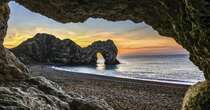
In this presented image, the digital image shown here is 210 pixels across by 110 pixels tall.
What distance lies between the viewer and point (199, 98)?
12.8 metres

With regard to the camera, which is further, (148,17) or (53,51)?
(53,51)

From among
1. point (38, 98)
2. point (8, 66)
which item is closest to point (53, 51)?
point (8, 66)

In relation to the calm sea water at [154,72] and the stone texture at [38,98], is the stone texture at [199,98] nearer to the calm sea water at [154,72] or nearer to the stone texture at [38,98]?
the stone texture at [38,98]

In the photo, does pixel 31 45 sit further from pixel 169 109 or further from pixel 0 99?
pixel 0 99

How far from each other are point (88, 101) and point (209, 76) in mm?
4757

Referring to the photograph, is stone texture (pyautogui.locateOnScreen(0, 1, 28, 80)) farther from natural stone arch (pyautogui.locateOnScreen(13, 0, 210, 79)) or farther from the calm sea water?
the calm sea water

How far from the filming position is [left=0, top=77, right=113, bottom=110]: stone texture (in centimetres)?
883

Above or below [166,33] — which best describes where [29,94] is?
below

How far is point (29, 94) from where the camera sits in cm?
1019

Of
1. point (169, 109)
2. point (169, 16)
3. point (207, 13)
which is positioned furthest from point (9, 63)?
point (169, 109)

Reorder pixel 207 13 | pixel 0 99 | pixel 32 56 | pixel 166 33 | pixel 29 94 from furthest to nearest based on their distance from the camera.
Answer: pixel 32 56 < pixel 166 33 < pixel 29 94 < pixel 207 13 < pixel 0 99

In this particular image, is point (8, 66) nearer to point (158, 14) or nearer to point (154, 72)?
point (158, 14)

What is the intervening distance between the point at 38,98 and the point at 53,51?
118828 mm

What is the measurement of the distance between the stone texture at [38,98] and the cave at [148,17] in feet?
2.71
